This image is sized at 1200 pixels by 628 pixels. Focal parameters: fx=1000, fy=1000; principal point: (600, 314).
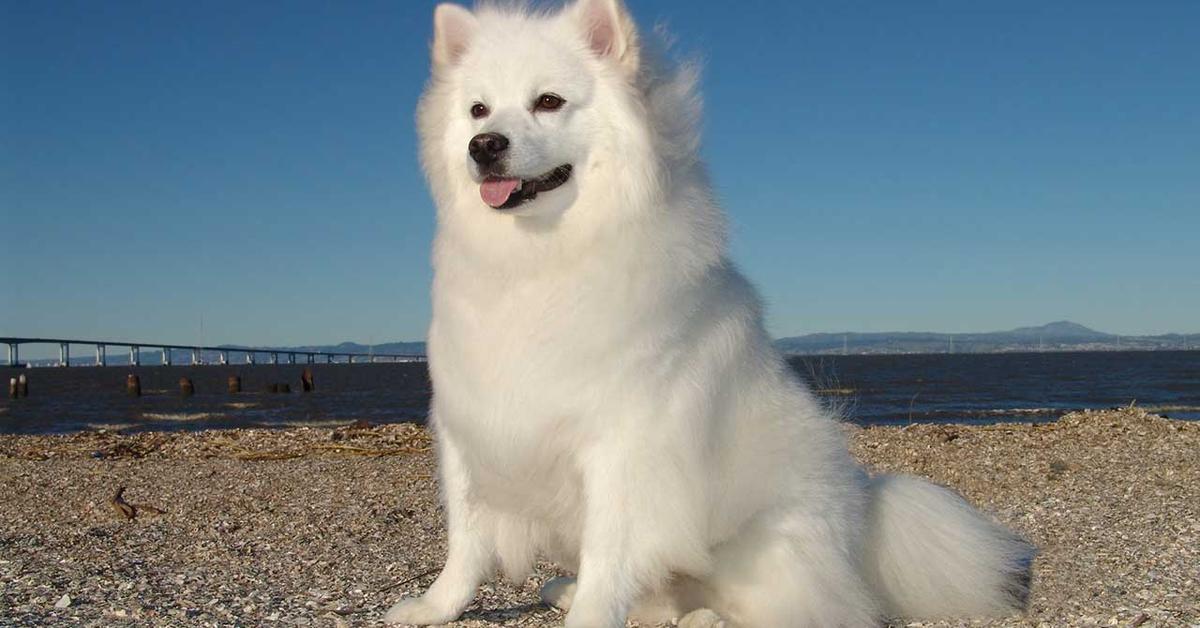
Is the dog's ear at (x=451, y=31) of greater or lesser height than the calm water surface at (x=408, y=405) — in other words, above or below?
above

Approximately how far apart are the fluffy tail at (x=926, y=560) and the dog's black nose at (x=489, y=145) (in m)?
2.14

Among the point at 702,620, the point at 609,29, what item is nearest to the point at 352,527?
the point at 702,620

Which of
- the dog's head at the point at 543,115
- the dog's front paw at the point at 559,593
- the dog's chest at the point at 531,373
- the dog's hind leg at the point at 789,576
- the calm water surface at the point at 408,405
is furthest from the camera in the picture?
the calm water surface at the point at 408,405

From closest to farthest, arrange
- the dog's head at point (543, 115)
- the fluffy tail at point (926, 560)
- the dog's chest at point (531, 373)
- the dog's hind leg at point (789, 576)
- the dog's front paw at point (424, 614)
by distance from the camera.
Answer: the dog's chest at point (531, 373)
the dog's head at point (543, 115)
the dog's hind leg at point (789, 576)
the dog's front paw at point (424, 614)
the fluffy tail at point (926, 560)

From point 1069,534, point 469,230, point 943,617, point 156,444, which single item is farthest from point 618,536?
point 156,444

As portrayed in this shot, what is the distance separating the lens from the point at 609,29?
3.65 meters

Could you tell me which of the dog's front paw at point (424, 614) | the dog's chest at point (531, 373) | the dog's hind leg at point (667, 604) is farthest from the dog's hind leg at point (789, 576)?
the dog's front paw at point (424, 614)

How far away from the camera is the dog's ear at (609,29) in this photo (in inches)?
142

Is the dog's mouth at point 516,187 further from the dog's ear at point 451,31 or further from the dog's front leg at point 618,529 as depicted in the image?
the dog's front leg at point 618,529

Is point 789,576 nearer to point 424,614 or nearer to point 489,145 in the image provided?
point 424,614

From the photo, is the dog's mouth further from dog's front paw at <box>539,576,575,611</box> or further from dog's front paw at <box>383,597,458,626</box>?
dog's front paw at <box>539,576,575,611</box>

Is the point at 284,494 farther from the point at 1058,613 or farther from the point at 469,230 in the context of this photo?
the point at 1058,613

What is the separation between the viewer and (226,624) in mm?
4090

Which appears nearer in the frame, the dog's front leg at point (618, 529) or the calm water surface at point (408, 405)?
the dog's front leg at point (618, 529)
